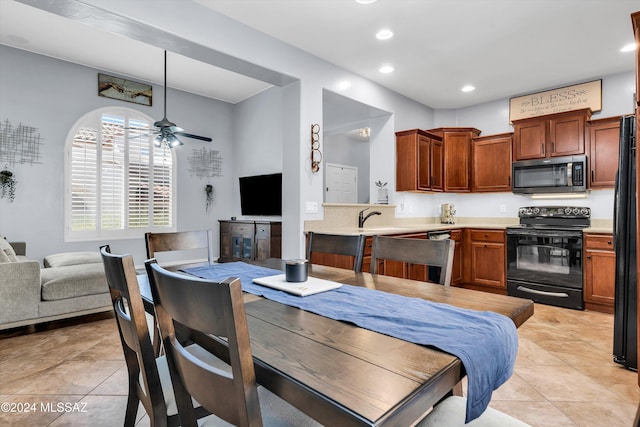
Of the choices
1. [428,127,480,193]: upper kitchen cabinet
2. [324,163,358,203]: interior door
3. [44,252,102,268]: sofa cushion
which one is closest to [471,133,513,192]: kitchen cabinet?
[428,127,480,193]: upper kitchen cabinet

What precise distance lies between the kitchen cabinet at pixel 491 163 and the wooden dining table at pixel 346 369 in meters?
4.19

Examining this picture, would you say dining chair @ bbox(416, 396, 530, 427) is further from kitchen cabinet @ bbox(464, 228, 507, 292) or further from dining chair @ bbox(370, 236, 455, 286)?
kitchen cabinet @ bbox(464, 228, 507, 292)

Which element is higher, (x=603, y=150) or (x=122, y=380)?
(x=603, y=150)

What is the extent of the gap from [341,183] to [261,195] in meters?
2.47

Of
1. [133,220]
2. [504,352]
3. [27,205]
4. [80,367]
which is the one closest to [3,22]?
[27,205]

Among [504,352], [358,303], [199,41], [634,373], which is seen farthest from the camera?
[199,41]

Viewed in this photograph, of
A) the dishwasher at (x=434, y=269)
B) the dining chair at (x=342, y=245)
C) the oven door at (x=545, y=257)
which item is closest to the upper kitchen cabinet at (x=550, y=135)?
the oven door at (x=545, y=257)

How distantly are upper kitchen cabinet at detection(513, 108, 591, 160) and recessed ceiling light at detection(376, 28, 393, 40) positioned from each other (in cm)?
242

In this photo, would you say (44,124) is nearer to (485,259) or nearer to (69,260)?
(69,260)

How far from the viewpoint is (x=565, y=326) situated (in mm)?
3242

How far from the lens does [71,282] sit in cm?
319

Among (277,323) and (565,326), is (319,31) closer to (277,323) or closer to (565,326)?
(277,323)

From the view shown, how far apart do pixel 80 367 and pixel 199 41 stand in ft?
8.61

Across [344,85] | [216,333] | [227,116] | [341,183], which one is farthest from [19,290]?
[341,183]
